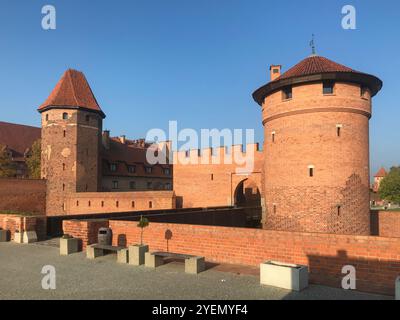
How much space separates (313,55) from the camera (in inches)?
672

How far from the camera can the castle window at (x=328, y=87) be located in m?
14.8

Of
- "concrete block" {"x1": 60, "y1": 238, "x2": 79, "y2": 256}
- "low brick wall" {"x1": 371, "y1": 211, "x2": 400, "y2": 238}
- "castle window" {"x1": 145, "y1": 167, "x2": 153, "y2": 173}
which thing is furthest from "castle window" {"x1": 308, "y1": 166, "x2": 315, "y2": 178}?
"castle window" {"x1": 145, "y1": 167, "x2": 153, "y2": 173}

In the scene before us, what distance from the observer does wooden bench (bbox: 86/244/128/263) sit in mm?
8992

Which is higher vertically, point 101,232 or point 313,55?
point 313,55

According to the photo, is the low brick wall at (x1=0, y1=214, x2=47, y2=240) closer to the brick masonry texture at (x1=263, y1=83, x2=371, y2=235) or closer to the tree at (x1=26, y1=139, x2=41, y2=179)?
the brick masonry texture at (x1=263, y1=83, x2=371, y2=235)

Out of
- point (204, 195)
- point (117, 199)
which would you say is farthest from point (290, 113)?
point (117, 199)

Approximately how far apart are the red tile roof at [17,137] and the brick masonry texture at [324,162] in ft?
135

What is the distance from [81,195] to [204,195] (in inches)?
476

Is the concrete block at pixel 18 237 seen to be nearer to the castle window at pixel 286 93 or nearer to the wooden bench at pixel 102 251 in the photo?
the wooden bench at pixel 102 251

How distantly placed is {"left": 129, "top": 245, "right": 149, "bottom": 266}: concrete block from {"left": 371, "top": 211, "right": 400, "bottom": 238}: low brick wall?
16.0m

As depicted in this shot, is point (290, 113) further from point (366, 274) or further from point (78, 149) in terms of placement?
point (78, 149)

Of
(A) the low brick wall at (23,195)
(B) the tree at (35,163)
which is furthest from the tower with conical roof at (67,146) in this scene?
(B) the tree at (35,163)

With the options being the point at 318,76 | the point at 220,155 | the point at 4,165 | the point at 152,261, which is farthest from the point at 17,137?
the point at 152,261

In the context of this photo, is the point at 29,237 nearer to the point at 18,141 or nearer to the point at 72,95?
the point at 72,95
